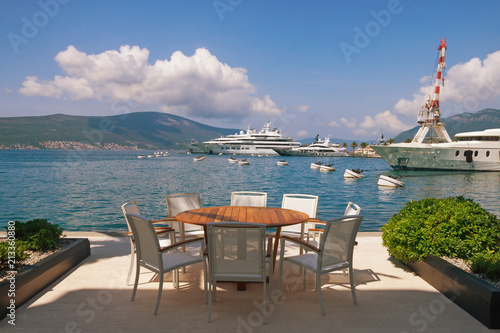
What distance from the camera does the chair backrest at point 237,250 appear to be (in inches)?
83.4

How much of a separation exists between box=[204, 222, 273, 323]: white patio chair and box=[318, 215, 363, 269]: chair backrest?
47cm

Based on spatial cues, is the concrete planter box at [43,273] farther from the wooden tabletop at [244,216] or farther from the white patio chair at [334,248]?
the white patio chair at [334,248]

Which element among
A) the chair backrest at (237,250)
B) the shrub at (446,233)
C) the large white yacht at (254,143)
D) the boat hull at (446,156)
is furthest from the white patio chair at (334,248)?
the large white yacht at (254,143)

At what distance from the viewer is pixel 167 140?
152125mm

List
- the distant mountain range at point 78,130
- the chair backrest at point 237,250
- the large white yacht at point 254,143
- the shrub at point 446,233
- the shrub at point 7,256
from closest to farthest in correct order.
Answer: the chair backrest at point 237,250 < the shrub at point 7,256 < the shrub at point 446,233 < the large white yacht at point 254,143 < the distant mountain range at point 78,130

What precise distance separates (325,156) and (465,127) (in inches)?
3480

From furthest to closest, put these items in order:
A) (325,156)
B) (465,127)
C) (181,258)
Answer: (465,127) < (325,156) < (181,258)

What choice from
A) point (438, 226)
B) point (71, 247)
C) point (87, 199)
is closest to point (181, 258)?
point (71, 247)

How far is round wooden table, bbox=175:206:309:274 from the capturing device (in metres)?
2.71

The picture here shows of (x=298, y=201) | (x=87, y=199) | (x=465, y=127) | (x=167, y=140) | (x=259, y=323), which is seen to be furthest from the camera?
(x=167, y=140)

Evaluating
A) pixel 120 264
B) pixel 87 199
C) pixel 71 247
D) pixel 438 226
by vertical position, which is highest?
pixel 438 226

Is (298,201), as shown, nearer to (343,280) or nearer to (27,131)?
(343,280)

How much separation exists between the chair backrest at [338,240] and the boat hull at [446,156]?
35.0 meters

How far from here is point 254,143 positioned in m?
72.5
